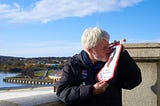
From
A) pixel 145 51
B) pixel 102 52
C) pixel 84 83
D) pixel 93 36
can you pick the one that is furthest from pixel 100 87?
pixel 145 51

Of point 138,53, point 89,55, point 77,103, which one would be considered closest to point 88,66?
point 89,55

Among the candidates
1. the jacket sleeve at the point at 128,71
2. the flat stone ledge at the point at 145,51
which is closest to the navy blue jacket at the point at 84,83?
the jacket sleeve at the point at 128,71

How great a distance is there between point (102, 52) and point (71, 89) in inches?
15.1

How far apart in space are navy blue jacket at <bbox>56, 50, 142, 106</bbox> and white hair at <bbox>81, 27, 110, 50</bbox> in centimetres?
11

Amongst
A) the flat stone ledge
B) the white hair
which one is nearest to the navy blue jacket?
the white hair

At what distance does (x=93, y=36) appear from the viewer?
10.8 ft

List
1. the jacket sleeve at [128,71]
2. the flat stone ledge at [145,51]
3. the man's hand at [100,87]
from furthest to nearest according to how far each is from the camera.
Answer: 1. the flat stone ledge at [145,51]
2. the jacket sleeve at [128,71]
3. the man's hand at [100,87]

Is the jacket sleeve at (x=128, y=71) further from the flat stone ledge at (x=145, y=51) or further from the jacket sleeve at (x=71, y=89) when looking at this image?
the flat stone ledge at (x=145, y=51)

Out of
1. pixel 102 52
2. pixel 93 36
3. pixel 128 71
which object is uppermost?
pixel 93 36

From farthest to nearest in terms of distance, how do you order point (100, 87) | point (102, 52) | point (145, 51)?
point (145, 51), point (102, 52), point (100, 87)

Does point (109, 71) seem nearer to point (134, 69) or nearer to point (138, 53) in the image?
point (134, 69)

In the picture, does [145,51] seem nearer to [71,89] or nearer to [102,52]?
[102,52]

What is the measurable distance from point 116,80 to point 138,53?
4.87ft

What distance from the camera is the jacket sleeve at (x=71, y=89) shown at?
3252 millimetres
